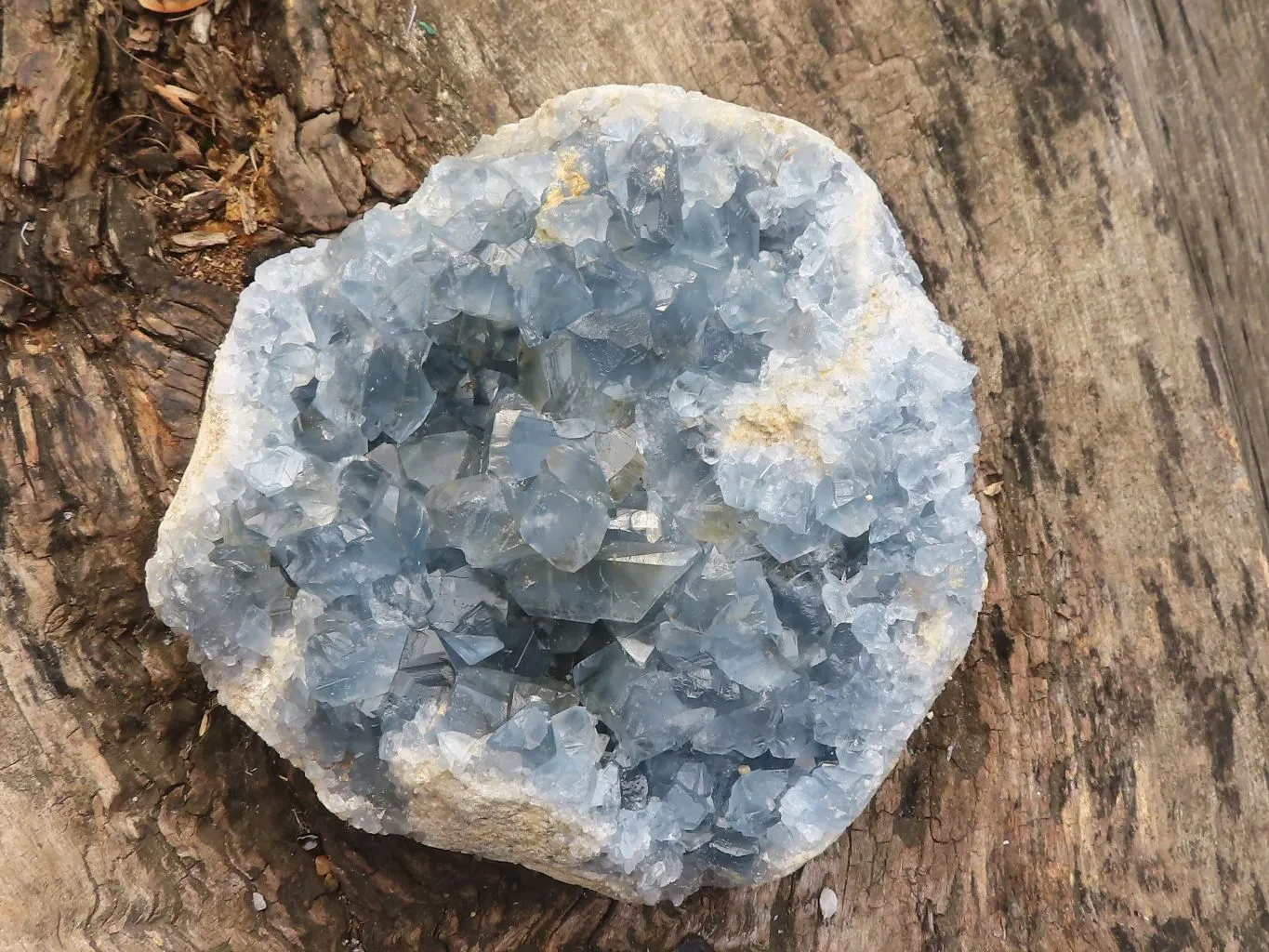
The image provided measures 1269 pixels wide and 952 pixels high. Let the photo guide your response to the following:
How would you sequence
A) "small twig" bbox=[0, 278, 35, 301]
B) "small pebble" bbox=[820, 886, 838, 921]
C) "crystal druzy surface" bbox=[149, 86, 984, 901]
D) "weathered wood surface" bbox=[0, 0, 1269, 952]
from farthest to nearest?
"small pebble" bbox=[820, 886, 838, 921], "weathered wood surface" bbox=[0, 0, 1269, 952], "small twig" bbox=[0, 278, 35, 301], "crystal druzy surface" bbox=[149, 86, 984, 901]

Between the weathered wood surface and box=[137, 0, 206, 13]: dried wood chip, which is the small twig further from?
box=[137, 0, 206, 13]: dried wood chip

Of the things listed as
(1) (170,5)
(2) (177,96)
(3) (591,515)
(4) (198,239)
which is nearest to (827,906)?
(3) (591,515)

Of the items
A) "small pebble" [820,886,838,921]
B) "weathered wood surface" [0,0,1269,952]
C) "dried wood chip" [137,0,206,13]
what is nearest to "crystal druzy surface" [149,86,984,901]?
"weathered wood surface" [0,0,1269,952]

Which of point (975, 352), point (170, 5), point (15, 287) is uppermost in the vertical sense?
point (170, 5)

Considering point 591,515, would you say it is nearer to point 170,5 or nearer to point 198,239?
point 198,239

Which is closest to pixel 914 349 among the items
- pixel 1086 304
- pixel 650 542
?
pixel 650 542

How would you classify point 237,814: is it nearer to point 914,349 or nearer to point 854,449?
point 854,449
